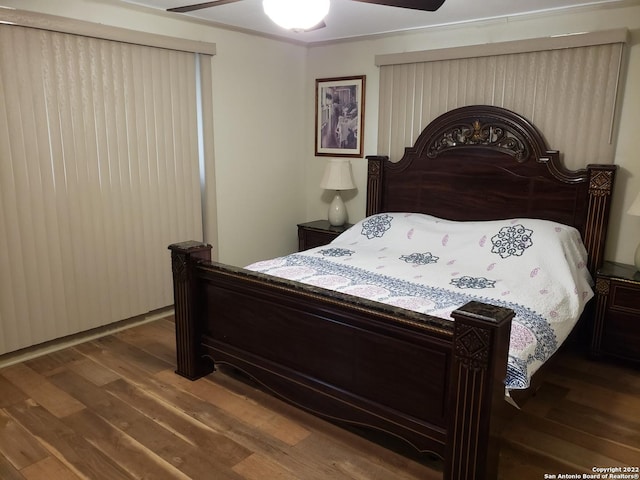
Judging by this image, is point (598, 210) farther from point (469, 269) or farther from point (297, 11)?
point (297, 11)

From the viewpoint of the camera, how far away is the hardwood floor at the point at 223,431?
2.13 metres

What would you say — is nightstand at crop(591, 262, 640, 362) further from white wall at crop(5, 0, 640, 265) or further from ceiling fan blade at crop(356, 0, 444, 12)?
ceiling fan blade at crop(356, 0, 444, 12)

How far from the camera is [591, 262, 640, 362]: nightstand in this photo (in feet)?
9.82

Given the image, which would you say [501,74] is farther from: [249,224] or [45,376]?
[45,376]

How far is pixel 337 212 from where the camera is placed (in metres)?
4.42

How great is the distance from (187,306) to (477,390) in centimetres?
171

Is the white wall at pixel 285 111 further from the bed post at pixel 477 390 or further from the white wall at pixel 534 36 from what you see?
the bed post at pixel 477 390

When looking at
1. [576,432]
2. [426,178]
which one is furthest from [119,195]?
[576,432]

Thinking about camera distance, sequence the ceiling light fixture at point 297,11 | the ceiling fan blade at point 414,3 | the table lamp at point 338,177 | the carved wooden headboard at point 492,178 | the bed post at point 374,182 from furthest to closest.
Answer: the table lamp at point 338,177
the bed post at point 374,182
the carved wooden headboard at point 492,178
the ceiling fan blade at point 414,3
the ceiling light fixture at point 297,11

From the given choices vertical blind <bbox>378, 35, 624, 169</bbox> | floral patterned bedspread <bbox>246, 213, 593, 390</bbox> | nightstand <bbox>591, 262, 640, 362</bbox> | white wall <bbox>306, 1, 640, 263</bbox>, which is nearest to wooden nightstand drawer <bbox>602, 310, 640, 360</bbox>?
nightstand <bbox>591, 262, 640, 362</bbox>

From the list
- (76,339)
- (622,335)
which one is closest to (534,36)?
(622,335)

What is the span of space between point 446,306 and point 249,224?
2371 mm

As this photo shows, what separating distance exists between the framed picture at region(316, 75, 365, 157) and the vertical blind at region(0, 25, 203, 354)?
1244 millimetres

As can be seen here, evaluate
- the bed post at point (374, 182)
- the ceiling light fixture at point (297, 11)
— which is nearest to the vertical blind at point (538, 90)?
the bed post at point (374, 182)
